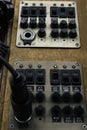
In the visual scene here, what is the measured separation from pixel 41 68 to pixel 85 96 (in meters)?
0.16

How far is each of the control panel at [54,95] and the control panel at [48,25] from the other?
0.28 ft

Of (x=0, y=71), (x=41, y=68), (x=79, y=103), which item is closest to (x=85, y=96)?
(x=79, y=103)

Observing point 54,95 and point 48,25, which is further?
point 48,25

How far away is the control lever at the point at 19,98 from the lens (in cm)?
77

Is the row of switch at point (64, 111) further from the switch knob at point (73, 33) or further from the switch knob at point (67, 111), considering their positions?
the switch knob at point (73, 33)

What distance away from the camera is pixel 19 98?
32.4 inches

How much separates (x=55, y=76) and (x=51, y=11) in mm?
273

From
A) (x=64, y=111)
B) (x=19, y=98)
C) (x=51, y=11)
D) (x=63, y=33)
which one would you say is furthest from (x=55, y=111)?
(x=51, y=11)

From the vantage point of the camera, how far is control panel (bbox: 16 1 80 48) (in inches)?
43.3

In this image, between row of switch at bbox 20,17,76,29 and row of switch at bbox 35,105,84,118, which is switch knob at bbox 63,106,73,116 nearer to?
row of switch at bbox 35,105,84,118

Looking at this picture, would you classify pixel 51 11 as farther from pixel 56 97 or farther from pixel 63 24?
pixel 56 97

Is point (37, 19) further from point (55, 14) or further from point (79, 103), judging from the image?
point (79, 103)

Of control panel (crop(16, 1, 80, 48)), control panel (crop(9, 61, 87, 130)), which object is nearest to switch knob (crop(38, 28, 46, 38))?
control panel (crop(16, 1, 80, 48))

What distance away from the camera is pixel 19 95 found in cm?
81
